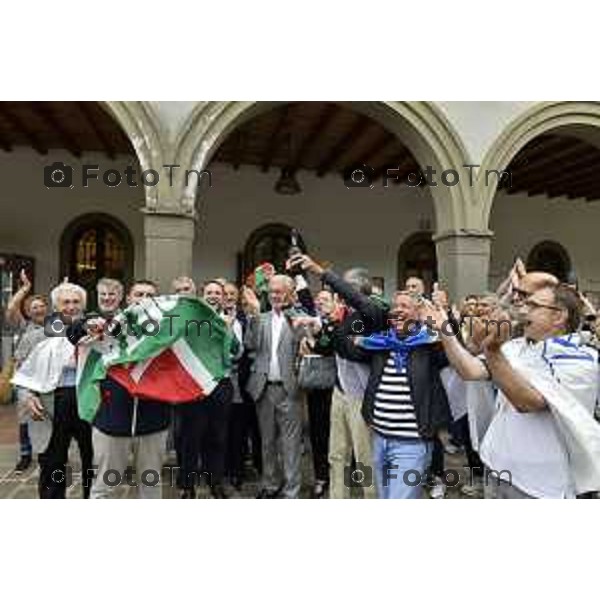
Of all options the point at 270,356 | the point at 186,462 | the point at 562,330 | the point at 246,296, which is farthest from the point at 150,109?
the point at 562,330

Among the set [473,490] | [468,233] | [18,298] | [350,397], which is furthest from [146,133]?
[473,490]

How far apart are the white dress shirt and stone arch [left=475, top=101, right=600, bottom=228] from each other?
12.2ft

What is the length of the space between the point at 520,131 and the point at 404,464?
5387 mm

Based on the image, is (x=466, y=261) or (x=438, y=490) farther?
(x=466, y=261)

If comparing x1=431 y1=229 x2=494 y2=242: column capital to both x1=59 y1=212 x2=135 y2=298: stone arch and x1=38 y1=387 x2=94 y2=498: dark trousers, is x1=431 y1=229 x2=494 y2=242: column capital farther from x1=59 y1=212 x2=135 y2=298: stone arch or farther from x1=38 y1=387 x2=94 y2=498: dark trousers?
x1=59 y1=212 x2=135 y2=298: stone arch

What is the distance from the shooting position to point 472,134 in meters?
7.53

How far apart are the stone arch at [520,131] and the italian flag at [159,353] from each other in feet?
14.5

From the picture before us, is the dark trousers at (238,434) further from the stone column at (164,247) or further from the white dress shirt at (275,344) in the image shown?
the stone column at (164,247)


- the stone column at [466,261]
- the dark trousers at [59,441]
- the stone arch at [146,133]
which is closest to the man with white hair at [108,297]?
the dark trousers at [59,441]

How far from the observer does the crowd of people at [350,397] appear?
2426mm

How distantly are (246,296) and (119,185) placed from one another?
706cm

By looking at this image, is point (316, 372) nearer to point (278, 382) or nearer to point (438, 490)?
point (278, 382)

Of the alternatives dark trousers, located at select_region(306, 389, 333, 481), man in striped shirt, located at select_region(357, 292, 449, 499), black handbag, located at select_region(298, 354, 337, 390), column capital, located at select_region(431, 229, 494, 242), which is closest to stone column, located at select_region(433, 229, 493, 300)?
column capital, located at select_region(431, 229, 494, 242)

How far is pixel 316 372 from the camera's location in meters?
4.72
